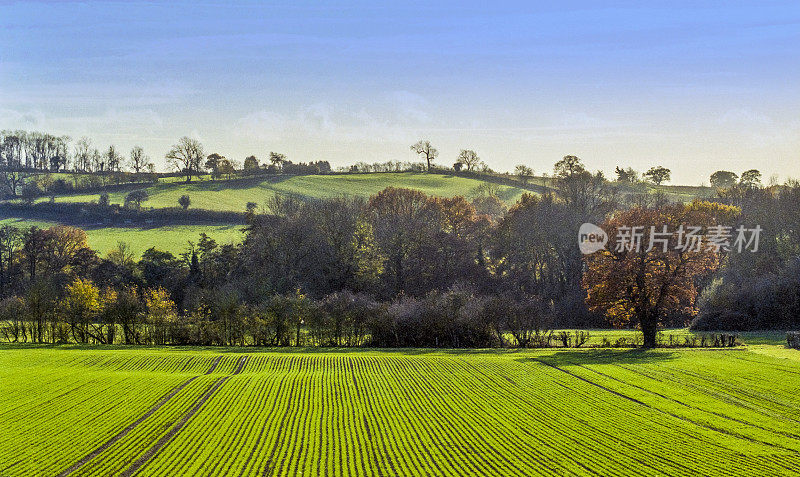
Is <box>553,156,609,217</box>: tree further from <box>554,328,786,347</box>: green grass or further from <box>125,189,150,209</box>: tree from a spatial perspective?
<box>125,189,150,209</box>: tree

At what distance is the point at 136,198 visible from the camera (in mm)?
129375

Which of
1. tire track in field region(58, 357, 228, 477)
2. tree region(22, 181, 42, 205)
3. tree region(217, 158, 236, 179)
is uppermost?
tree region(217, 158, 236, 179)

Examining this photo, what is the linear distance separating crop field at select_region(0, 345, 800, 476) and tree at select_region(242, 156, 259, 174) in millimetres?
116328

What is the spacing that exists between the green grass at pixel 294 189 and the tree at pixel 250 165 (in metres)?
8.83

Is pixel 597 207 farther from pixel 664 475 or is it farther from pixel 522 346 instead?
pixel 664 475

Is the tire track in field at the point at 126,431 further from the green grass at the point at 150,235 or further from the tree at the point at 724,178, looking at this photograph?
the tree at the point at 724,178

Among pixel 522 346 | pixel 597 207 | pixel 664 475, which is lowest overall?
pixel 522 346

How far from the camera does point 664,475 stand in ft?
83.9

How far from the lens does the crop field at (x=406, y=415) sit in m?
27.5

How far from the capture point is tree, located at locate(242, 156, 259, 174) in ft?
550

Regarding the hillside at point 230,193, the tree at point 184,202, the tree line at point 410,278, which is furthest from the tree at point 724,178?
the tree at point 184,202

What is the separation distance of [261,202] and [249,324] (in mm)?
71062

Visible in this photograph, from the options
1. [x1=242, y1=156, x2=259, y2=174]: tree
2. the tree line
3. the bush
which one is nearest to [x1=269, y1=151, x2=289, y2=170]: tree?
[x1=242, y1=156, x2=259, y2=174]: tree

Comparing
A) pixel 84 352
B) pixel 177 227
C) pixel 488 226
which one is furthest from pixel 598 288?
pixel 177 227
